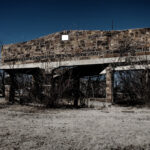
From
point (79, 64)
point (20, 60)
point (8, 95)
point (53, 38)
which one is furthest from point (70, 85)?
point (8, 95)

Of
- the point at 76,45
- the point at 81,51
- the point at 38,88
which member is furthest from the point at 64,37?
the point at 38,88

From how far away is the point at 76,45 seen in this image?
845 cm

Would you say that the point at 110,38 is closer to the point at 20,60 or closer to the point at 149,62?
the point at 149,62

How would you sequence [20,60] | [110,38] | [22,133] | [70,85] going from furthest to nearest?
1. [20,60]
2. [110,38]
3. [70,85]
4. [22,133]

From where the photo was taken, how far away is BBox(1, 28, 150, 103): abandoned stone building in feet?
24.7

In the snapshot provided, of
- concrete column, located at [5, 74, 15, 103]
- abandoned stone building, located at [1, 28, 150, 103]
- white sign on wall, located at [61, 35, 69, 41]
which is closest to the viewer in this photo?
abandoned stone building, located at [1, 28, 150, 103]

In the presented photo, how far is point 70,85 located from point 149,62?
3.56 meters

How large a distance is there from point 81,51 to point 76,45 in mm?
426

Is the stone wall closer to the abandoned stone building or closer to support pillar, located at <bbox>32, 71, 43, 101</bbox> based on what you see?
the abandoned stone building

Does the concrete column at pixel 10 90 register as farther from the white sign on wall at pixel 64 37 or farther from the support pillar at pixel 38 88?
the white sign on wall at pixel 64 37

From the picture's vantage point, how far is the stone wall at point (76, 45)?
7.57m

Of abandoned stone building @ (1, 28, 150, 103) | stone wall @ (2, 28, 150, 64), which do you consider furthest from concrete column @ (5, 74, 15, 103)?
stone wall @ (2, 28, 150, 64)

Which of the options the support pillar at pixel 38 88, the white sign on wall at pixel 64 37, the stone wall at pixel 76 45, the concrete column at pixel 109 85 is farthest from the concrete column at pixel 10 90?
the concrete column at pixel 109 85

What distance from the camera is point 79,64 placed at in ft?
26.7
